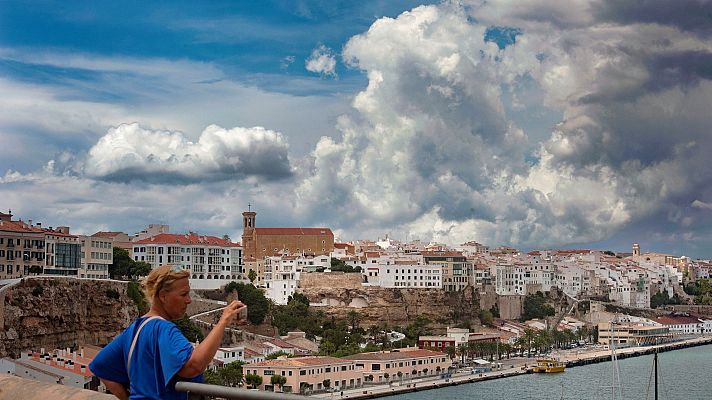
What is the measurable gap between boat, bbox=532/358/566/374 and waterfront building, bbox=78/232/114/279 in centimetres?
1356

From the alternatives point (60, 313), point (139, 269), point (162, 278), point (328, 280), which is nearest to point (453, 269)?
point (328, 280)

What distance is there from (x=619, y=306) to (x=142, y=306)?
105 ft

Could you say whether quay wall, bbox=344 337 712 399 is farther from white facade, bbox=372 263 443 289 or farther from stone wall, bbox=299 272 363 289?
stone wall, bbox=299 272 363 289

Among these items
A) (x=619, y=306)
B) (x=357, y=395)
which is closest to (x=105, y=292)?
(x=357, y=395)

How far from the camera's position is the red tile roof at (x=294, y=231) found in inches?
1578

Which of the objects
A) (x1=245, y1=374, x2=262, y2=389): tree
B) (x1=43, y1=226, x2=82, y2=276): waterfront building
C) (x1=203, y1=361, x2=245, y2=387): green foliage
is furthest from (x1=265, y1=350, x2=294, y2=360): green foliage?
(x1=43, y1=226, x2=82, y2=276): waterfront building

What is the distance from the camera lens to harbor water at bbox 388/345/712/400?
23528 mm

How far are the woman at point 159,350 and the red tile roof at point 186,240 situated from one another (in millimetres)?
29221

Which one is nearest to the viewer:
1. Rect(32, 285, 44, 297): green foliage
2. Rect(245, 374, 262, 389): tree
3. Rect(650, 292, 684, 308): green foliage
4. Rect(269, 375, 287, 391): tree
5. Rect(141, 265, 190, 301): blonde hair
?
Rect(141, 265, 190, 301): blonde hair

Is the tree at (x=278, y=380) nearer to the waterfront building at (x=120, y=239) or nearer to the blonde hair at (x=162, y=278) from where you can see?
the waterfront building at (x=120, y=239)

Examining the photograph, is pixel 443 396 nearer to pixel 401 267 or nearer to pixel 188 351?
pixel 401 267

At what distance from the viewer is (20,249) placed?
2142 cm

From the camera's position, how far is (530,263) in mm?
46406

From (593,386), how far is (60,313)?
1418 centimetres
